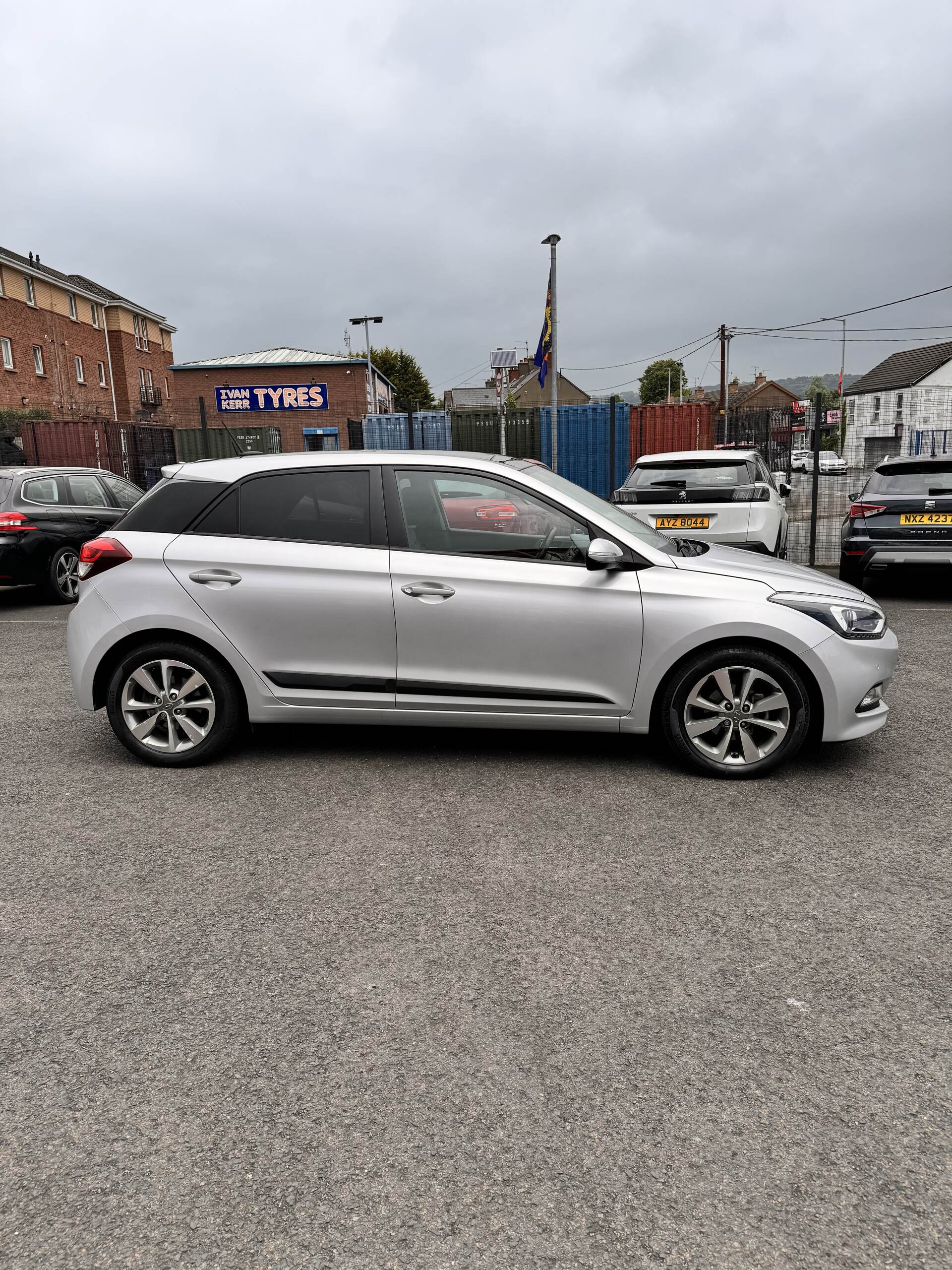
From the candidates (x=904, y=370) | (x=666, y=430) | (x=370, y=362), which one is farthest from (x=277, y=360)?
(x=904, y=370)

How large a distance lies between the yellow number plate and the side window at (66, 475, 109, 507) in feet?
22.2

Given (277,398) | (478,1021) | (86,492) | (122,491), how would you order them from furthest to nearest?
(277,398) → (122,491) → (86,492) → (478,1021)

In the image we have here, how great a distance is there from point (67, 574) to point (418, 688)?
7.55m

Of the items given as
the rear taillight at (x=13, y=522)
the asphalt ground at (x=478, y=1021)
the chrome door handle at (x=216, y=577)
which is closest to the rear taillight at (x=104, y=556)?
the chrome door handle at (x=216, y=577)

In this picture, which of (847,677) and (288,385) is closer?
(847,677)

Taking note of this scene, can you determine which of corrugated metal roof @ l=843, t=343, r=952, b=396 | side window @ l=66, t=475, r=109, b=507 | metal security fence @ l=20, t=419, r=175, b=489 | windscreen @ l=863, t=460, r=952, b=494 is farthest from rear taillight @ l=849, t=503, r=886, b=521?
corrugated metal roof @ l=843, t=343, r=952, b=396

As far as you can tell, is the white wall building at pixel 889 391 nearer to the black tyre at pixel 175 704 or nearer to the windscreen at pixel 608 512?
the windscreen at pixel 608 512

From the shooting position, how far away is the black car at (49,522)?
9.91 meters

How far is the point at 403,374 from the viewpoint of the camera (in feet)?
281

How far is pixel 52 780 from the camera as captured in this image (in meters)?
4.71

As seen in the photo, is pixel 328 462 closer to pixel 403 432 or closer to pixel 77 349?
pixel 403 432

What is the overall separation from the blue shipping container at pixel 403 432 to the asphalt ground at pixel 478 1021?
14709 millimetres

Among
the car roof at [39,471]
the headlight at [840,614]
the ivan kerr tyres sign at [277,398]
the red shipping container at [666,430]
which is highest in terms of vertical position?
the ivan kerr tyres sign at [277,398]

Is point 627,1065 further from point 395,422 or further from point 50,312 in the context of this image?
point 50,312
